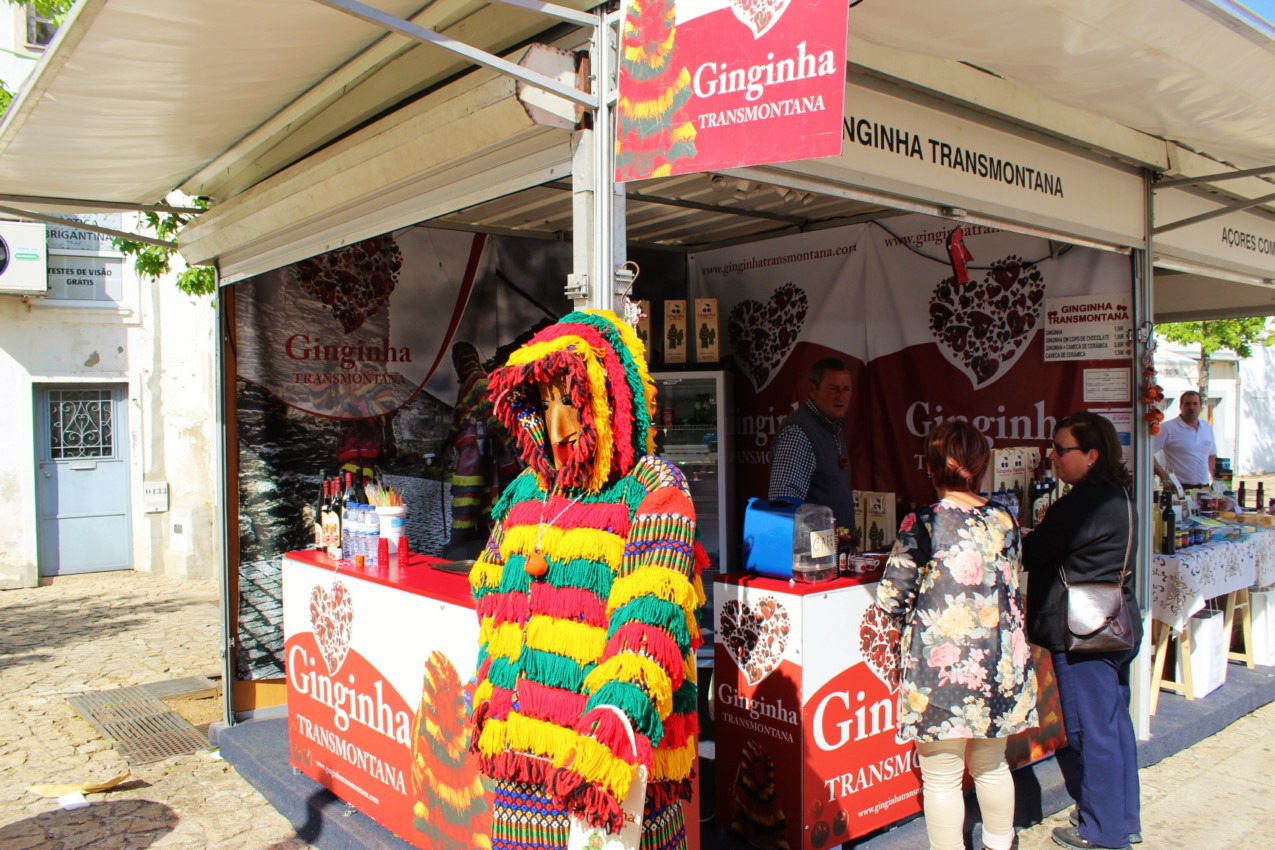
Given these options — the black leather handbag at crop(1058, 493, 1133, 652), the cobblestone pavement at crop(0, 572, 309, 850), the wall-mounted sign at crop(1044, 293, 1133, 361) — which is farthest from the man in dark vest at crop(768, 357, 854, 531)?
the cobblestone pavement at crop(0, 572, 309, 850)

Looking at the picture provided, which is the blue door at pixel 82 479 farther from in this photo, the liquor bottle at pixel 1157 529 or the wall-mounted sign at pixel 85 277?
the liquor bottle at pixel 1157 529

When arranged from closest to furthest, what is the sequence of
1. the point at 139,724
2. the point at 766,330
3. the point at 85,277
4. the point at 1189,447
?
the point at 139,724, the point at 766,330, the point at 1189,447, the point at 85,277

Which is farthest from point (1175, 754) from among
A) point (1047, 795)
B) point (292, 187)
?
point (292, 187)

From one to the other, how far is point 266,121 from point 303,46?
104cm

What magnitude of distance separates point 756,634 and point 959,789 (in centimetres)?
84

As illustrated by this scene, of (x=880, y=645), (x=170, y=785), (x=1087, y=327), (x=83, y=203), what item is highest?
(x=83, y=203)

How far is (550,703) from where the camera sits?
7.70 ft

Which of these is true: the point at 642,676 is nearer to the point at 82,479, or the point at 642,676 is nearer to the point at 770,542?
the point at 770,542

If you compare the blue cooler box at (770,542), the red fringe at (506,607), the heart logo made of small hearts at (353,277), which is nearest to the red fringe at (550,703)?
the red fringe at (506,607)

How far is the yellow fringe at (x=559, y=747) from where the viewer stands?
204cm

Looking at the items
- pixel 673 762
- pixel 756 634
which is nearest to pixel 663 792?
pixel 673 762

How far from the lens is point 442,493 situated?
20.2 feet

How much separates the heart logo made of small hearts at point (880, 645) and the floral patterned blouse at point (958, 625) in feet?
0.99

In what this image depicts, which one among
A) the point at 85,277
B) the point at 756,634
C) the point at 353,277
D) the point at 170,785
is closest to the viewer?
the point at 756,634
